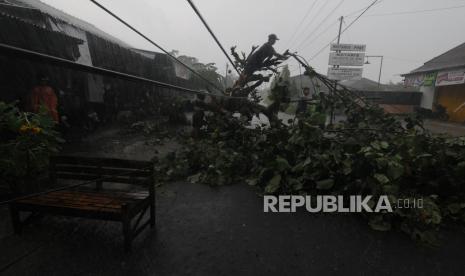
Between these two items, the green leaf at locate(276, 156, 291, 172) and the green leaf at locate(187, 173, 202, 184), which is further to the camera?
the green leaf at locate(187, 173, 202, 184)

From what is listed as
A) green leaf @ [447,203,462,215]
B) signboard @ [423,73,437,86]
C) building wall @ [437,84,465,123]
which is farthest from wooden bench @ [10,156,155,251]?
signboard @ [423,73,437,86]

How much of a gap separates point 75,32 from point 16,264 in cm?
787

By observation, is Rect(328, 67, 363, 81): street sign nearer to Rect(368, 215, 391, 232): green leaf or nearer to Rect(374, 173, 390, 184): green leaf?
Rect(374, 173, 390, 184): green leaf

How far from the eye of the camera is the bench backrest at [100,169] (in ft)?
10.1

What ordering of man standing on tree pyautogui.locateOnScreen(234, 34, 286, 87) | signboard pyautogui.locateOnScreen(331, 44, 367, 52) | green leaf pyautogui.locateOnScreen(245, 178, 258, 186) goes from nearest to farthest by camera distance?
green leaf pyautogui.locateOnScreen(245, 178, 258, 186)
man standing on tree pyautogui.locateOnScreen(234, 34, 286, 87)
signboard pyautogui.locateOnScreen(331, 44, 367, 52)

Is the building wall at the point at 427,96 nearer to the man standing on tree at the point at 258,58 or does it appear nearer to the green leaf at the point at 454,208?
the man standing on tree at the point at 258,58

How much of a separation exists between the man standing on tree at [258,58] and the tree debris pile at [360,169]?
112 inches

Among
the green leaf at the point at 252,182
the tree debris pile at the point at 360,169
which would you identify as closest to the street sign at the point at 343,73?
the tree debris pile at the point at 360,169

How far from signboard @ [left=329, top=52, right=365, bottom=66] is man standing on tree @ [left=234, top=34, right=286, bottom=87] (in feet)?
12.1

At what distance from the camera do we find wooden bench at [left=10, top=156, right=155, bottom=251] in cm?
250

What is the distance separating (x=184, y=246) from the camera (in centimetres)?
278

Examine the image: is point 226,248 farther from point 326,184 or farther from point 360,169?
point 360,169

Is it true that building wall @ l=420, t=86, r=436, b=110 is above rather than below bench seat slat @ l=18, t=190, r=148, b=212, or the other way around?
above

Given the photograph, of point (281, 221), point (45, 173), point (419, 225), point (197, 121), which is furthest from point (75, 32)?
point (419, 225)
